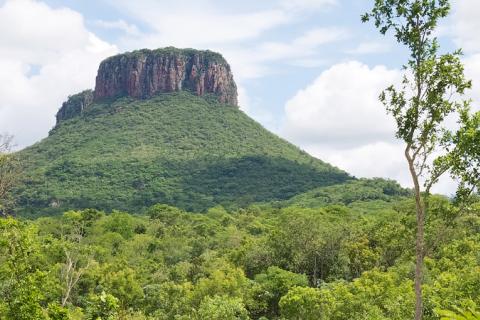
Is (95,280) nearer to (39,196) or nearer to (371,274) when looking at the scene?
(371,274)

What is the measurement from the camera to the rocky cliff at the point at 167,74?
592ft

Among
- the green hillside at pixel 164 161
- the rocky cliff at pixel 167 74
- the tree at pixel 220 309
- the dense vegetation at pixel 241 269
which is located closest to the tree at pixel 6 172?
the dense vegetation at pixel 241 269

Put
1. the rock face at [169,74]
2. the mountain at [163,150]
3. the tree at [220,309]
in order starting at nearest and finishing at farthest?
the tree at [220,309] < the mountain at [163,150] < the rock face at [169,74]

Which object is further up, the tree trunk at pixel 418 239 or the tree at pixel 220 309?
the tree trunk at pixel 418 239

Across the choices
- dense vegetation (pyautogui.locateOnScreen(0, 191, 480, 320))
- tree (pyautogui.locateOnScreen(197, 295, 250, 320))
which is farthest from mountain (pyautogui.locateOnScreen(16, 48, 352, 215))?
tree (pyautogui.locateOnScreen(197, 295, 250, 320))

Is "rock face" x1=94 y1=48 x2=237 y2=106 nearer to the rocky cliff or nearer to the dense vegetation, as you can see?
the rocky cliff

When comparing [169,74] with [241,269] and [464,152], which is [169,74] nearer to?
[241,269]

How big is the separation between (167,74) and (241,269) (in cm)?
13879

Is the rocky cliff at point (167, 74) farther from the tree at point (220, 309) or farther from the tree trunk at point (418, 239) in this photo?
the tree trunk at point (418, 239)

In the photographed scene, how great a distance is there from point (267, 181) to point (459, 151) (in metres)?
123

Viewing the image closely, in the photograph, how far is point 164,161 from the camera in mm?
145500

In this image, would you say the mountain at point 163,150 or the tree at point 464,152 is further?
the mountain at point 163,150

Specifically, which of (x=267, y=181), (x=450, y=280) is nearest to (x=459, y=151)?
(x=450, y=280)

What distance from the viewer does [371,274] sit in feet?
135
